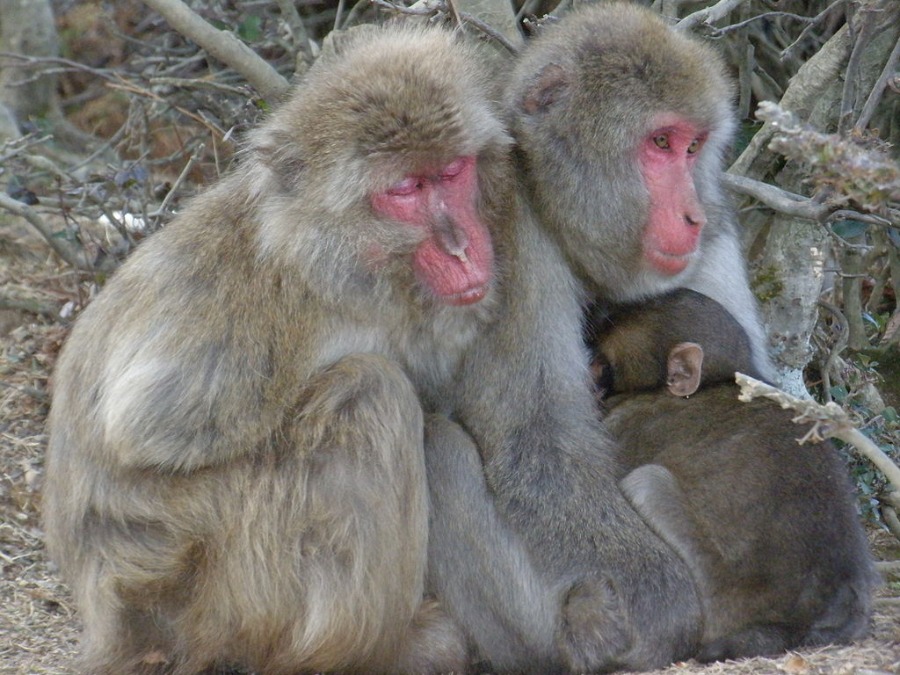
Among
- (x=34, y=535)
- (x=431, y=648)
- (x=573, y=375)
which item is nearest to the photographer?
(x=431, y=648)

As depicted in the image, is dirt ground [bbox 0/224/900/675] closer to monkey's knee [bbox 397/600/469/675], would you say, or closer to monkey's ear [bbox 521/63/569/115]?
monkey's knee [bbox 397/600/469/675]

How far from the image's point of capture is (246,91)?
6012 mm

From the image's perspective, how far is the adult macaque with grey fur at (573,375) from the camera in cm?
400

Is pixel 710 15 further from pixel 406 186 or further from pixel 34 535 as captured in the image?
pixel 34 535

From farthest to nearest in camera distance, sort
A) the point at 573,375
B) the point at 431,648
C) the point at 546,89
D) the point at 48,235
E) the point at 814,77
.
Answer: the point at 48,235, the point at 814,77, the point at 546,89, the point at 573,375, the point at 431,648

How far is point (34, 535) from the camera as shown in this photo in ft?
18.0

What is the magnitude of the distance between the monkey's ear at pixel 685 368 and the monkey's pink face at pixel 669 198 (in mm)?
307

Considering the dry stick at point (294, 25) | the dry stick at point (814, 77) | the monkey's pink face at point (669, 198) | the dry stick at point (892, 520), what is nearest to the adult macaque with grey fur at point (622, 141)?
the monkey's pink face at point (669, 198)

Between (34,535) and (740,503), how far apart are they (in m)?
3.10

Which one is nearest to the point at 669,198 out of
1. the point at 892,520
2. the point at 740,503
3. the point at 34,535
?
the point at 740,503

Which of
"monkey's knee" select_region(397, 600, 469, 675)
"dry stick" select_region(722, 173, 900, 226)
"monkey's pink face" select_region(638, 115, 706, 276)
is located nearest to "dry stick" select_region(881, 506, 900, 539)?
"dry stick" select_region(722, 173, 900, 226)

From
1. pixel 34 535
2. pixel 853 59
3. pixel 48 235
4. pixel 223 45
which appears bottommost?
pixel 34 535

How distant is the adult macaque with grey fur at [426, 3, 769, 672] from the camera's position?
158 inches

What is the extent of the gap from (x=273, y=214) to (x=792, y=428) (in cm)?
181
